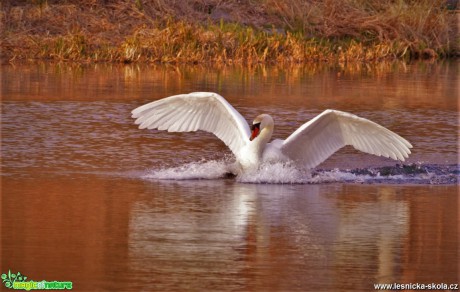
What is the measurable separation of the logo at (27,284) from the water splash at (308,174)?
4.27 metres

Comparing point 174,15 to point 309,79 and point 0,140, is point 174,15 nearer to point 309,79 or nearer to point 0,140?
point 309,79

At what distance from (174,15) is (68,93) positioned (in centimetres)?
1101

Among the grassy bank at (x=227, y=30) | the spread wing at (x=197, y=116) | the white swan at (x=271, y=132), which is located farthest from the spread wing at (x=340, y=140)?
the grassy bank at (x=227, y=30)

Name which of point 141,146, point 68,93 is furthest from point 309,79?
point 141,146

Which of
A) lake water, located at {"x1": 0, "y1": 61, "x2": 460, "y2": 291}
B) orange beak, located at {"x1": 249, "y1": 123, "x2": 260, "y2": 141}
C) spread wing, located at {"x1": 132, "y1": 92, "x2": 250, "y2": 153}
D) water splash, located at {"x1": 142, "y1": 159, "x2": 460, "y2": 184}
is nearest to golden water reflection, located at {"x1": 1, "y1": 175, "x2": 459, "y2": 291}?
lake water, located at {"x1": 0, "y1": 61, "x2": 460, "y2": 291}

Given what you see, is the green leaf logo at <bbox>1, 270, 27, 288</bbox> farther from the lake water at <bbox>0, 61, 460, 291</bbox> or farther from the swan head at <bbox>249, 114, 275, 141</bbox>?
the swan head at <bbox>249, 114, 275, 141</bbox>

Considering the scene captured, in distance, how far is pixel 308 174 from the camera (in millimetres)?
11812

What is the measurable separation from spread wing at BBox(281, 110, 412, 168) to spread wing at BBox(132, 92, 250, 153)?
1.93ft

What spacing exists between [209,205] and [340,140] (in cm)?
232

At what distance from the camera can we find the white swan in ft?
38.6

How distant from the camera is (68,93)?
19062mm

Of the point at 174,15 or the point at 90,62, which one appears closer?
the point at 90,62

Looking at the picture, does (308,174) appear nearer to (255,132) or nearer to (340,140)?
(340,140)

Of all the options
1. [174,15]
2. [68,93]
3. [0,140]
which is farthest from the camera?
[174,15]
